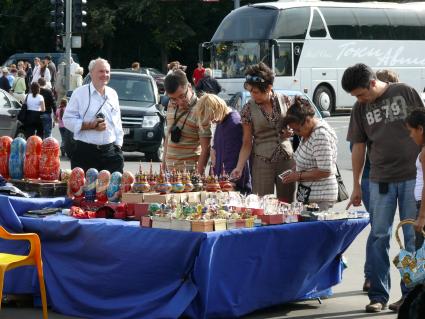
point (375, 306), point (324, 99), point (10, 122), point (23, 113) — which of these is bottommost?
point (324, 99)

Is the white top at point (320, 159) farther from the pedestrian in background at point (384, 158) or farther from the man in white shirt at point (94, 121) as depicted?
the man in white shirt at point (94, 121)

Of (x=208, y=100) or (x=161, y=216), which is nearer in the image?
(x=161, y=216)

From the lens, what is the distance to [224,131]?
357 inches

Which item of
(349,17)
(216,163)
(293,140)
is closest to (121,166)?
(216,163)

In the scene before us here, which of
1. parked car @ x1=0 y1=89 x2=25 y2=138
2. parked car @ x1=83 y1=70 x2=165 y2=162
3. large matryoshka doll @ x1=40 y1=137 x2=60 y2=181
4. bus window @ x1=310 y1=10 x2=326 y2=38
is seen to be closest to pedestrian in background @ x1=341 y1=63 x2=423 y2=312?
large matryoshka doll @ x1=40 y1=137 x2=60 y2=181

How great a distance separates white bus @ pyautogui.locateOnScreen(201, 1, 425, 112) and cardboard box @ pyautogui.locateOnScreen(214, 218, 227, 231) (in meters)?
27.2

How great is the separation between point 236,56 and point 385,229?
27765 mm

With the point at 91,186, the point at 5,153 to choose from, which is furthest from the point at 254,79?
the point at 5,153

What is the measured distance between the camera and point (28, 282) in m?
8.15

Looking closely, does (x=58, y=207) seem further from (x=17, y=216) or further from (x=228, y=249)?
(x=228, y=249)

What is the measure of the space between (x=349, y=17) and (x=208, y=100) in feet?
95.5

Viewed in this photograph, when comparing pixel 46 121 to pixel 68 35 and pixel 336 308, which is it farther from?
pixel 336 308

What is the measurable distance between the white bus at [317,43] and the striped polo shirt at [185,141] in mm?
24980

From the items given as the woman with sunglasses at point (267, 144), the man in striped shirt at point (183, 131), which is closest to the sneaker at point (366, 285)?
the woman with sunglasses at point (267, 144)
